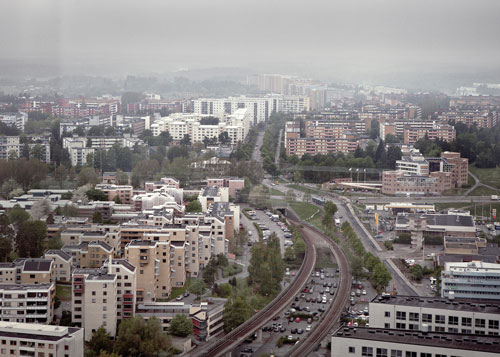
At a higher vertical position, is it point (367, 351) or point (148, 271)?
point (367, 351)

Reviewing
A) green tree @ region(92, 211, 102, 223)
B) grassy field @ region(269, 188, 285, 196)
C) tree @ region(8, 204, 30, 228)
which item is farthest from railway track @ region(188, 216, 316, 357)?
grassy field @ region(269, 188, 285, 196)

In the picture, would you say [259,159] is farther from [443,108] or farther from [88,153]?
[443,108]

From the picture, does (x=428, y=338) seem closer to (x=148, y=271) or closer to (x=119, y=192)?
(x=148, y=271)

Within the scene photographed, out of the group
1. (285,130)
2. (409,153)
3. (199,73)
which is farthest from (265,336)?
(199,73)

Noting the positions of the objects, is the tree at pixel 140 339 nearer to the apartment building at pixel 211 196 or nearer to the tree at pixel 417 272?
the tree at pixel 417 272

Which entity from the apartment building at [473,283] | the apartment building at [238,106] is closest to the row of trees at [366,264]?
the apartment building at [473,283]

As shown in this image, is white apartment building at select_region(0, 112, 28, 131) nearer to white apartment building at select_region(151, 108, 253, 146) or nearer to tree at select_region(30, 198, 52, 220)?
white apartment building at select_region(151, 108, 253, 146)

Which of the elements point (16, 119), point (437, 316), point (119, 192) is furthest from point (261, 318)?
point (16, 119)
